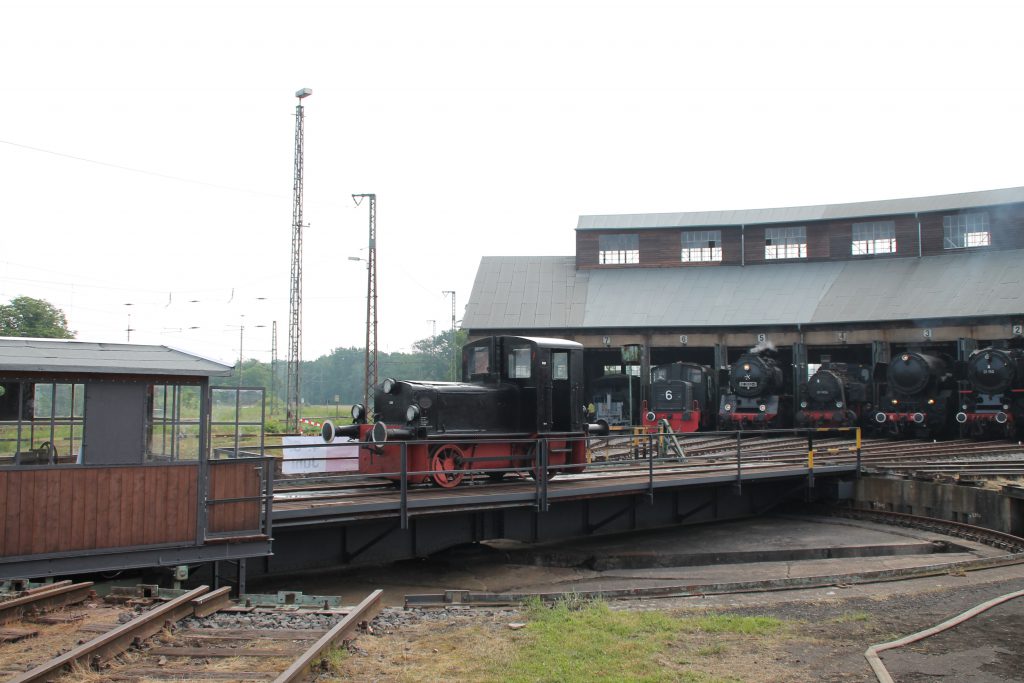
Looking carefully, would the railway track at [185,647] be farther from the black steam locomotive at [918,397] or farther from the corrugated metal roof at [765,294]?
the corrugated metal roof at [765,294]

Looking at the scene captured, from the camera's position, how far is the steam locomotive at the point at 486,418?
12938mm

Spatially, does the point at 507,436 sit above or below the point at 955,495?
above

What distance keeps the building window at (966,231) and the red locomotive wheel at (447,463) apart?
97.3ft

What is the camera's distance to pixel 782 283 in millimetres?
36062

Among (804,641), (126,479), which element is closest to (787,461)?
(804,641)

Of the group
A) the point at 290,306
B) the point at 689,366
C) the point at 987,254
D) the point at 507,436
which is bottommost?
the point at 507,436

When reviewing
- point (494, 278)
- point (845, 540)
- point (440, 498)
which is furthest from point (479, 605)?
point (494, 278)

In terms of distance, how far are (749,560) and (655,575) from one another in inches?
88.4

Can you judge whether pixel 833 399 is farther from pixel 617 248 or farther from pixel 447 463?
pixel 447 463

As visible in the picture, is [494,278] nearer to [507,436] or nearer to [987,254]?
[987,254]

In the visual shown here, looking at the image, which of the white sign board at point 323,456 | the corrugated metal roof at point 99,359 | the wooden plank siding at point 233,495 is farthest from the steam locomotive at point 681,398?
the corrugated metal roof at point 99,359

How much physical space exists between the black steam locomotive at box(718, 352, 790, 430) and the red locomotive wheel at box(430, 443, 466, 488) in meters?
19.8

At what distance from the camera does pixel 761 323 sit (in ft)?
110

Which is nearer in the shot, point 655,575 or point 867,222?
point 655,575
